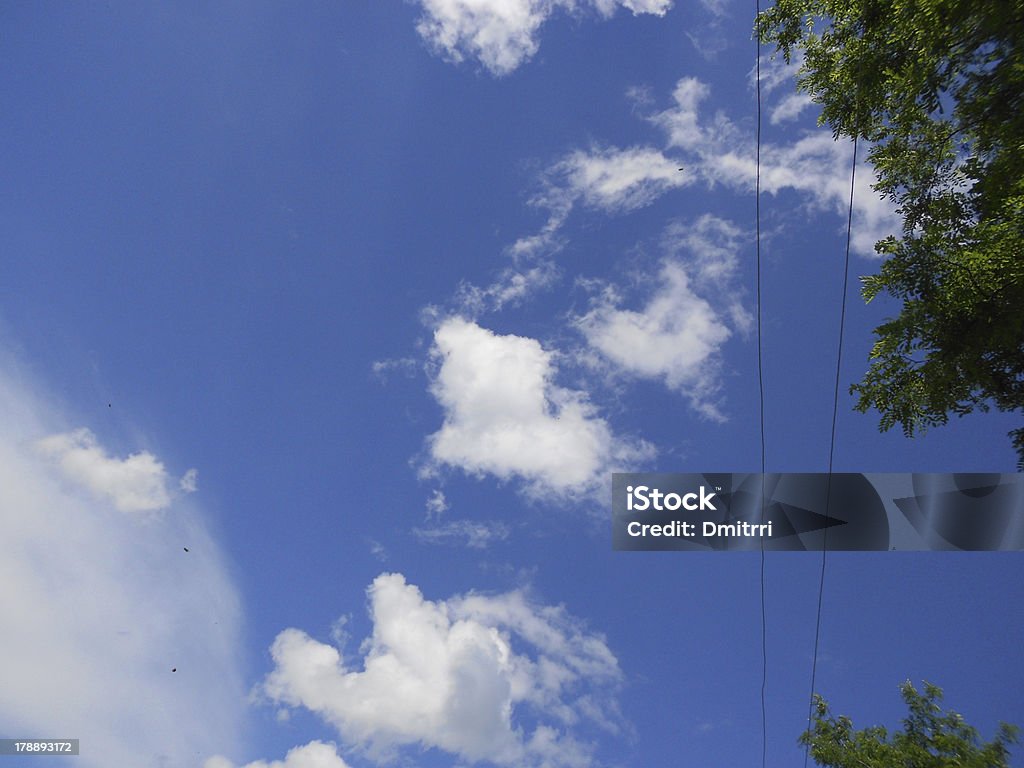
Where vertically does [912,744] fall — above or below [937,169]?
below

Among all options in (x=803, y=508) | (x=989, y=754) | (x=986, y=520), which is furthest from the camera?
(x=989, y=754)

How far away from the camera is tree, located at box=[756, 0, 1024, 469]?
Answer: 5.50 m

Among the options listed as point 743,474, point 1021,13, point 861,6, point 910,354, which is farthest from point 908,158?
point 743,474

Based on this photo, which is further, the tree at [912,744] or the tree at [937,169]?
the tree at [912,744]

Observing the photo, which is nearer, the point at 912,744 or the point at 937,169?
the point at 937,169

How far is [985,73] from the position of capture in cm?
559

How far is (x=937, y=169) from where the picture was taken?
735 cm

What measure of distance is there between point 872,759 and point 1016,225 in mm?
13530

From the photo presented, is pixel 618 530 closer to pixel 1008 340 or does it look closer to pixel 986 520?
pixel 986 520

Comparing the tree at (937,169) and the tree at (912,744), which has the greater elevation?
the tree at (937,169)

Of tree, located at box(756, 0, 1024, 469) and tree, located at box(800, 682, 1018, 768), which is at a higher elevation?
tree, located at box(756, 0, 1024, 469)

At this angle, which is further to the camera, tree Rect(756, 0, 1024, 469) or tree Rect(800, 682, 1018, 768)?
tree Rect(800, 682, 1018, 768)

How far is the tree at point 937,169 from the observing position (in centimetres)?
550

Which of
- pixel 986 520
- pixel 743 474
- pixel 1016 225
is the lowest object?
pixel 986 520
